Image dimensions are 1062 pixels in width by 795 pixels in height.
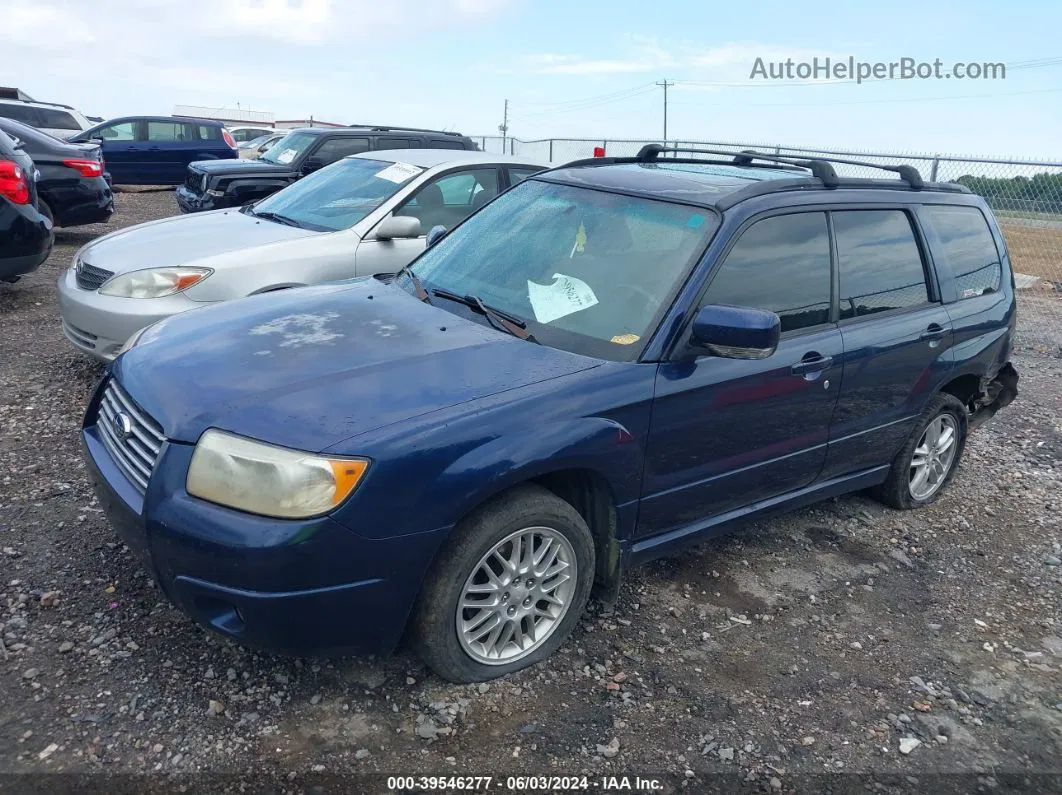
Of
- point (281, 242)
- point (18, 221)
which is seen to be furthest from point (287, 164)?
point (281, 242)

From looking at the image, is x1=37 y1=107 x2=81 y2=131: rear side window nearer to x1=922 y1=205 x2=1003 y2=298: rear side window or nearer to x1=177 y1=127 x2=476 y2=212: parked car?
x1=177 y1=127 x2=476 y2=212: parked car

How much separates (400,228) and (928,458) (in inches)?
140

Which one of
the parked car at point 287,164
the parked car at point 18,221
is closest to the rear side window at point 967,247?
the parked car at point 18,221

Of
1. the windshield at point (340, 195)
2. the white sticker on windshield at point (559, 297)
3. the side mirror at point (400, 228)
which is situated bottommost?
the white sticker on windshield at point (559, 297)

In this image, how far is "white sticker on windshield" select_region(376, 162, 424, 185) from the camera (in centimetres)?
654

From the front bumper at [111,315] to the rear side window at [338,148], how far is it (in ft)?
21.0

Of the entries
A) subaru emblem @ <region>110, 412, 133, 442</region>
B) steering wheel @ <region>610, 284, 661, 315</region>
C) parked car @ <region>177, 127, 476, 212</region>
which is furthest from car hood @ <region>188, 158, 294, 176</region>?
steering wheel @ <region>610, 284, 661, 315</region>

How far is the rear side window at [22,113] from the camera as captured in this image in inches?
658

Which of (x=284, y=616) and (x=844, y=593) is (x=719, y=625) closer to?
(x=844, y=593)

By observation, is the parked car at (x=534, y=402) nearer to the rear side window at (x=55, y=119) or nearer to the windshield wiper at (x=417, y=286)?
the windshield wiper at (x=417, y=286)

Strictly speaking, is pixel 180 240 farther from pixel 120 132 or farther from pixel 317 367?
pixel 120 132

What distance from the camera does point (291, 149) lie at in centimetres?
1166

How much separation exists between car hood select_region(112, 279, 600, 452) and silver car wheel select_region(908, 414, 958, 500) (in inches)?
101

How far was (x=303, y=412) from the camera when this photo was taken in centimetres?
270
